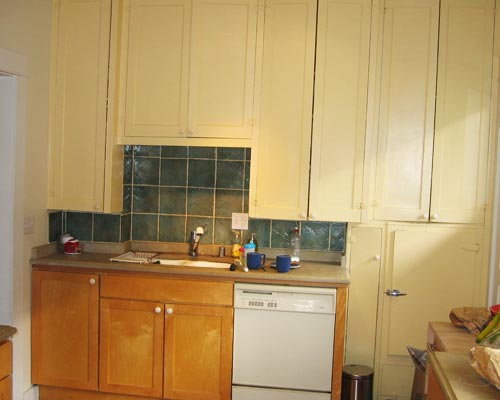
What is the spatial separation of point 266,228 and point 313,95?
3.21ft

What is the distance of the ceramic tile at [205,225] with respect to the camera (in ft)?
11.7

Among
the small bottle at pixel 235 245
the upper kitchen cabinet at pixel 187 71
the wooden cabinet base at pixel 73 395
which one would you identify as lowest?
the wooden cabinet base at pixel 73 395

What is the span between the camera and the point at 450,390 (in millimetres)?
1413

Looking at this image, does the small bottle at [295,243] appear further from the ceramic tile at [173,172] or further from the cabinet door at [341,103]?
the ceramic tile at [173,172]

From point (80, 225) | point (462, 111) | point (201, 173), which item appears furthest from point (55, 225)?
point (462, 111)

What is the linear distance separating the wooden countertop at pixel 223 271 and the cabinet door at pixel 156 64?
0.86 metres

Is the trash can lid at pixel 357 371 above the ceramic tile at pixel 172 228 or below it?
below

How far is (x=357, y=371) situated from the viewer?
10.4 ft

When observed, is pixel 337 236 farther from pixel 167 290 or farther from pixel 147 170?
pixel 147 170

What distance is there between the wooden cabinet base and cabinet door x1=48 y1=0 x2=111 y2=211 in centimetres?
117

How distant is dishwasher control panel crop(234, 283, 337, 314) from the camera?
9.65 feet

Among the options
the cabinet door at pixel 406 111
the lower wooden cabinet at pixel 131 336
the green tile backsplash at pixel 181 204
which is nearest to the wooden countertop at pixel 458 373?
the cabinet door at pixel 406 111

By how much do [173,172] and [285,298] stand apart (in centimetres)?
125

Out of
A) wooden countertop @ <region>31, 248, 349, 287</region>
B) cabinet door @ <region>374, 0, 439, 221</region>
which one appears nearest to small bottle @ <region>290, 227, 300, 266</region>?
wooden countertop @ <region>31, 248, 349, 287</region>
